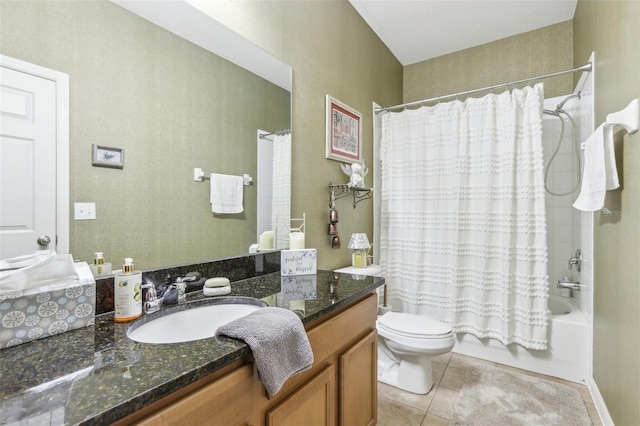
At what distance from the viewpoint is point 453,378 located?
2176 millimetres

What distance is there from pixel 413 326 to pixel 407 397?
429 millimetres

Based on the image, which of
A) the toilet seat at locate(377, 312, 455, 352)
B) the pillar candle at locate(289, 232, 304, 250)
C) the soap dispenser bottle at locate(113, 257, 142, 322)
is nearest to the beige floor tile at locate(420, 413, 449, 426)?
the toilet seat at locate(377, 312, 455, 352)

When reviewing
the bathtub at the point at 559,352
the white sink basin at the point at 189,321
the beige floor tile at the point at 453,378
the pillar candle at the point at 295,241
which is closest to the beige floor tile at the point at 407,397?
the beige floor tile at the point at 453,378

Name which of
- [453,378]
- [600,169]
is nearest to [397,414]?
[453,378]

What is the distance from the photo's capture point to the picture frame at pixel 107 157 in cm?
100

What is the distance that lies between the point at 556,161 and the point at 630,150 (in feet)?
4.94

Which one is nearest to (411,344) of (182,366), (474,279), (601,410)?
(474,279)

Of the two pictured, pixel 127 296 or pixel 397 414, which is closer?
pixel 127 296

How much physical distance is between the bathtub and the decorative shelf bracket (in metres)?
1.45

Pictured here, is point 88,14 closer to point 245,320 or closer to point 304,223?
point 245,320

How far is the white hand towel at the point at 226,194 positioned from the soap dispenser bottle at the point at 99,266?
464 millimetres

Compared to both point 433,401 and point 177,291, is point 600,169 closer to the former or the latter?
point 433,401

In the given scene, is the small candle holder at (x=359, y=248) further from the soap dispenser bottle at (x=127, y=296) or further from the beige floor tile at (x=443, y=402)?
the soap dispenser bottle at (x=127, y=296)

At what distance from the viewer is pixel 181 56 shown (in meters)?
1.27
